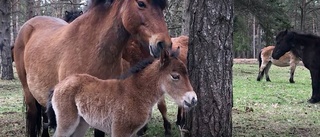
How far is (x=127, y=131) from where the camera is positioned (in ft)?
13.4

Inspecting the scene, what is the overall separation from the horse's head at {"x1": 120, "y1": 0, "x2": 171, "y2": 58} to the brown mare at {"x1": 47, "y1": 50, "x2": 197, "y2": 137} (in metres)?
0.24

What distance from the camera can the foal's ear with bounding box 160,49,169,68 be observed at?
13.6 ft

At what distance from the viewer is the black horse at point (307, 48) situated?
11586 millimetres

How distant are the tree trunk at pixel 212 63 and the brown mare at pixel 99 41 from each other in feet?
2.21

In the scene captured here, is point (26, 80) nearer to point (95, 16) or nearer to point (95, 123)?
point (95, 16)

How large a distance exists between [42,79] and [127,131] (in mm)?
1733

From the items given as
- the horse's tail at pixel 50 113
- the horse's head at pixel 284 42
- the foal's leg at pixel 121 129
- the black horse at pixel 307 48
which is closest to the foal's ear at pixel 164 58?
the foal's leg at pixel 121 129

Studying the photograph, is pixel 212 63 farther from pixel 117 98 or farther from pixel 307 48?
pixel 307 48

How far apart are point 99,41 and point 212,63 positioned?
4.62ft

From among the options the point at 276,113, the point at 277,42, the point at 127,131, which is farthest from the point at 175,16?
the point at 127,131

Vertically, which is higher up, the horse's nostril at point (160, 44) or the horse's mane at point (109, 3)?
the horse's mane at point (109, 3)

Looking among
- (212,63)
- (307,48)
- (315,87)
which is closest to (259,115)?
(315,87)

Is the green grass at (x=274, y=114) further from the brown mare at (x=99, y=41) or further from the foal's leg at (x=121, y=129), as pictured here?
the foal's leg at (x=121, y=129)

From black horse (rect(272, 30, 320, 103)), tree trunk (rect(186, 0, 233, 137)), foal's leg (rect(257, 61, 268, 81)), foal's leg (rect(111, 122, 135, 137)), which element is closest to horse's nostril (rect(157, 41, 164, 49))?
foal's leg (rect(111, 122, 135, 137))
